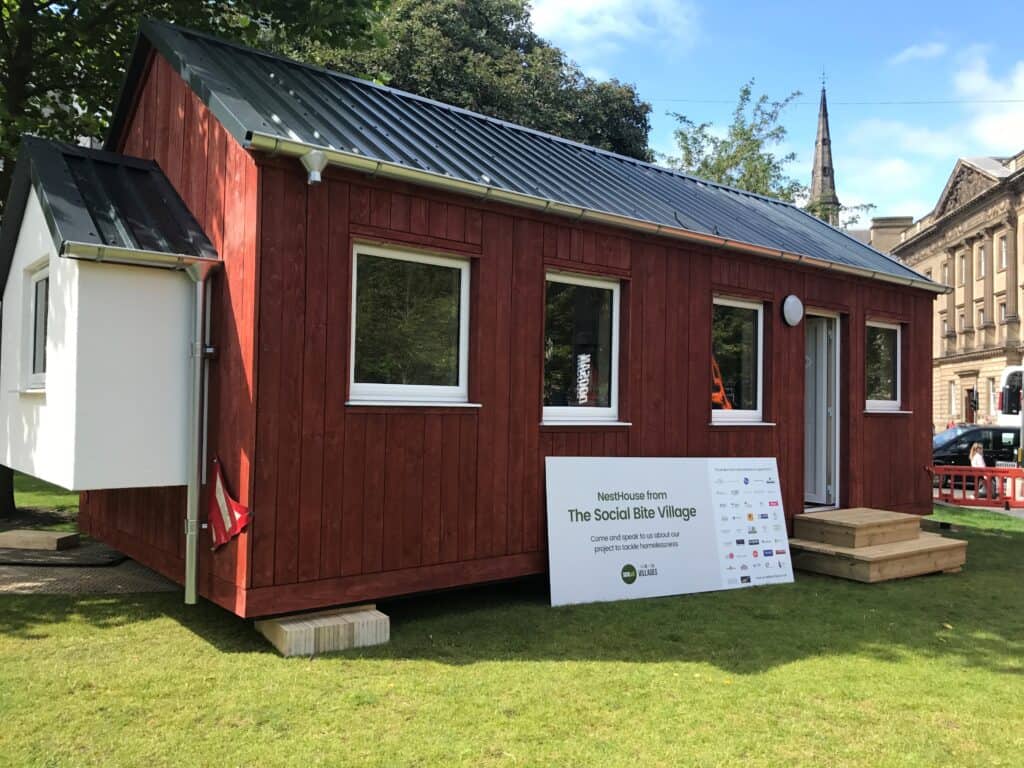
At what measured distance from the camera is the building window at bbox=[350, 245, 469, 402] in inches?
227

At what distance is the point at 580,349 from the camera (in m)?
7.14

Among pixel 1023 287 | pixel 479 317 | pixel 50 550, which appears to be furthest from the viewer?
pixel 1023 287

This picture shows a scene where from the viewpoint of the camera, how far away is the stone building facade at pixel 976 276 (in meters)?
49.7

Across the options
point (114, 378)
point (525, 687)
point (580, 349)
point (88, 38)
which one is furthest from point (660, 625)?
point (88, 38)

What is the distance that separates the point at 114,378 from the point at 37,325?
187cm

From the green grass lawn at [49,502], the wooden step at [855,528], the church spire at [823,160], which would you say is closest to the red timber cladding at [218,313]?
the green grass lawn at [49,502]

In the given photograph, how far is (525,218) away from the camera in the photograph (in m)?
6.57

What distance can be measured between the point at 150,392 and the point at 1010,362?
54.2 metres

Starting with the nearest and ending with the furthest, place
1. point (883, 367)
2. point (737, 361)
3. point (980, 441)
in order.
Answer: point (737, 361) < point (883, 367) < point (980, 441)

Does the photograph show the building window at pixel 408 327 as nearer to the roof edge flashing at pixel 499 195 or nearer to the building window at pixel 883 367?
the roof edge flashing at pixel 499 195

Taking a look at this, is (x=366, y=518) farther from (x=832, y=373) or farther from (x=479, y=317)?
(x=832, y=373)

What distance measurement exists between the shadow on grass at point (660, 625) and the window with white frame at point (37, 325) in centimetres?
176

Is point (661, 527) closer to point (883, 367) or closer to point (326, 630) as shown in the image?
point (326, 630)

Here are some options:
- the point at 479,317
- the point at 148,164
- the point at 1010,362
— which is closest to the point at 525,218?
the point at 479,317
